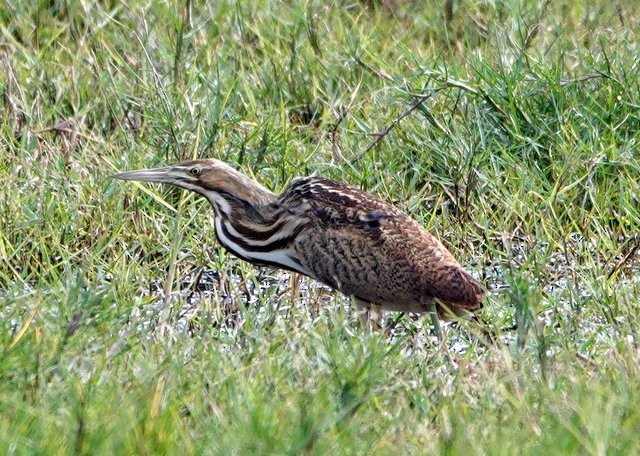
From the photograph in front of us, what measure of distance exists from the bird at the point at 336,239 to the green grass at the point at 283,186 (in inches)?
5.4

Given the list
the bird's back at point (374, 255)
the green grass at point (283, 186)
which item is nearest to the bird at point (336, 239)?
the bird's back at point (374, 255)

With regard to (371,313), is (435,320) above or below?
below

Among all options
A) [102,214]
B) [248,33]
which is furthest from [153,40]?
[102,214]

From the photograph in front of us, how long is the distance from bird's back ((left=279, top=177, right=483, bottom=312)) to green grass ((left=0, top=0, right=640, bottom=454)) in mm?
140

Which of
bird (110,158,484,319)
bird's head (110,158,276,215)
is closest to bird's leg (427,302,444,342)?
bird (110,158,484,319)

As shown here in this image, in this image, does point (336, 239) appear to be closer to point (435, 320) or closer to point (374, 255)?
point (374, 255)

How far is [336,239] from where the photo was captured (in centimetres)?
497

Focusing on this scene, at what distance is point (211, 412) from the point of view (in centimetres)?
364

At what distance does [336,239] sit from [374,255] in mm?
138

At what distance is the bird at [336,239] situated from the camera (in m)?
4.83

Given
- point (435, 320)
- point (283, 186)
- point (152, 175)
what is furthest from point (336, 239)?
point (283, 186)

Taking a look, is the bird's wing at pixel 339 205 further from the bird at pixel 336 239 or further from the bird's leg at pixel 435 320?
the bird's leg at pixel 435 320

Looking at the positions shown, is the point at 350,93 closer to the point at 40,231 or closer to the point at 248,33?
the point at 248,33

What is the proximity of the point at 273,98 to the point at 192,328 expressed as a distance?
1.62 m
